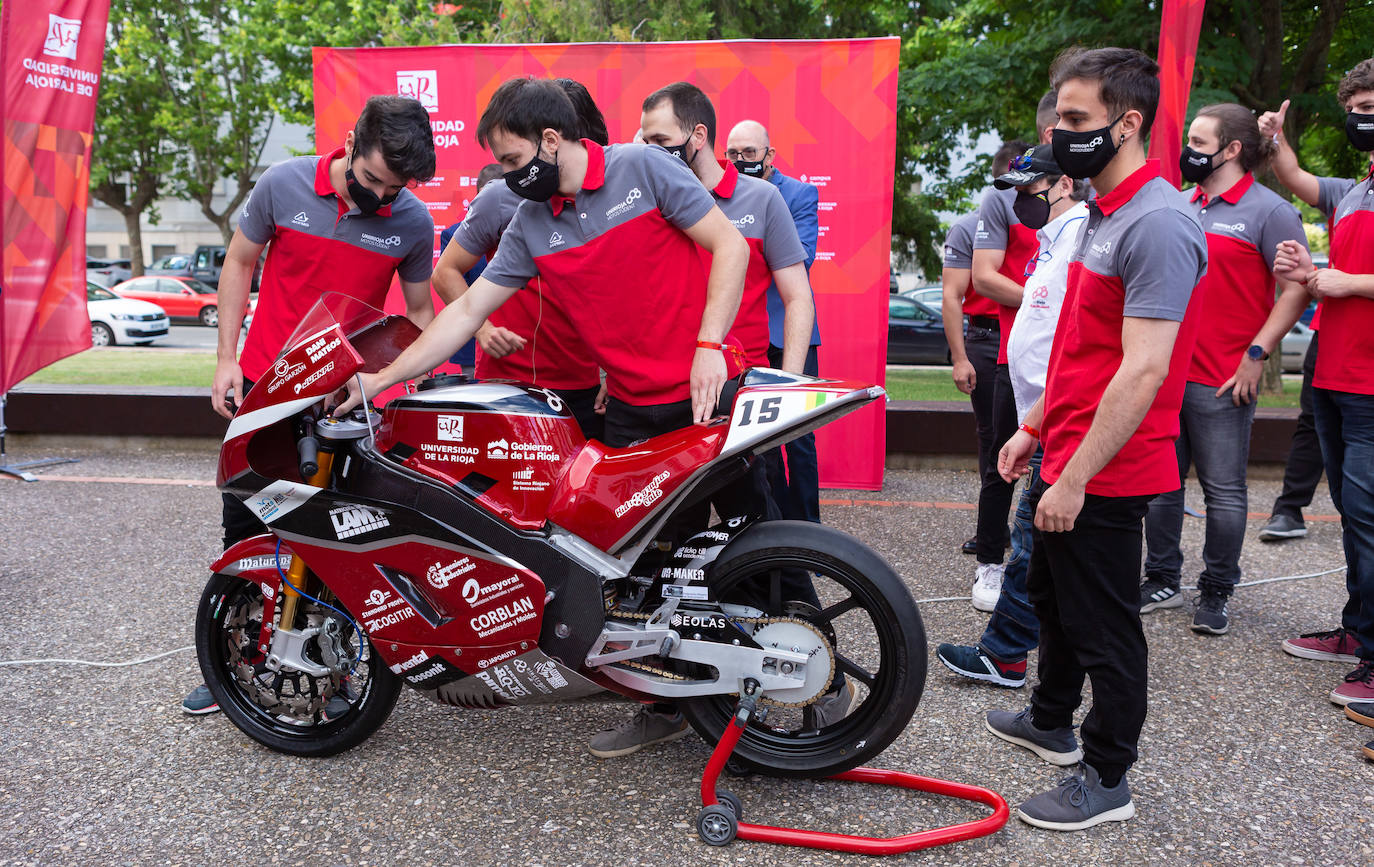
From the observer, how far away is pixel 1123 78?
8.18ft

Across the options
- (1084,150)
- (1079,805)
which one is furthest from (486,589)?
(1084,150)

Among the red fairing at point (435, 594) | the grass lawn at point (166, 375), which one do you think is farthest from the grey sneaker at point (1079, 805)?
the grass lawn at point (166, 375)

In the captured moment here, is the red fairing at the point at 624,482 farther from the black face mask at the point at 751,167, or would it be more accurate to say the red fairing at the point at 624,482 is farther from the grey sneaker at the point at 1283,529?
the grey sneaker at the point at 1283,529

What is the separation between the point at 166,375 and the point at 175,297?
47.6 feet

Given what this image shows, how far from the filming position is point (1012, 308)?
15.3 feet

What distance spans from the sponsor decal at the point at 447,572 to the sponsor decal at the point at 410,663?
21cm

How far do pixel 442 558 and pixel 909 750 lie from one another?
1.57 m

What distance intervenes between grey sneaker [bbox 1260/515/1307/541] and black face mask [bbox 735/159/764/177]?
11.7 feet

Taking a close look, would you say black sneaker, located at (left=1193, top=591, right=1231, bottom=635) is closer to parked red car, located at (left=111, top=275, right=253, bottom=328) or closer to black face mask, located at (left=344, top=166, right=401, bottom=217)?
black face mask, located at (left=344, top=166, right=401, bottom=217)

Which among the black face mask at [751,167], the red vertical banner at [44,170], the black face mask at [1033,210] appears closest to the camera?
the black face mask at [1033,210]

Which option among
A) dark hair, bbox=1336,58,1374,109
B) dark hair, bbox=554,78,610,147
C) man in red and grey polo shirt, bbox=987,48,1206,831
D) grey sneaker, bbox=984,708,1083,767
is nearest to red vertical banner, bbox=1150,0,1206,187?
dark hair, bbox=1336,58,1374,109

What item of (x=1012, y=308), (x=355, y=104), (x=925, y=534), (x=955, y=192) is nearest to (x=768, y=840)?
(x=1012, y=308)

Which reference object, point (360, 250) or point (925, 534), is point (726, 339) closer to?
point (360, 250)

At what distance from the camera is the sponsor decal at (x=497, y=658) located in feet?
9.22
